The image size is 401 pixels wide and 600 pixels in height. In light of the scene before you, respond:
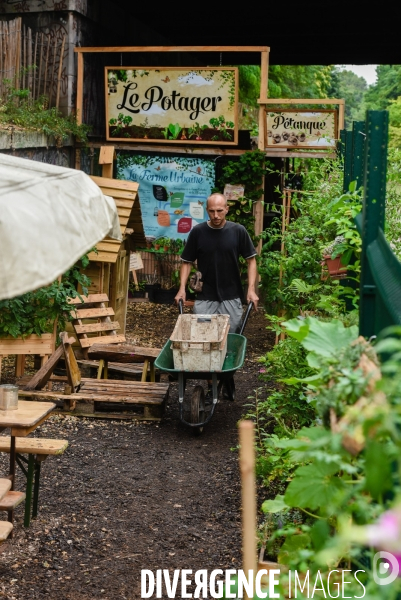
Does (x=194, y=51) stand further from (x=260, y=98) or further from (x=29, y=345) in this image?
(x=29, y=345)

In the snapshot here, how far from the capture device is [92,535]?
5.66 m

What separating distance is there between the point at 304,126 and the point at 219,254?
5.23 m

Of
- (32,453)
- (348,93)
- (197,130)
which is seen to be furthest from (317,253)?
(348,93)

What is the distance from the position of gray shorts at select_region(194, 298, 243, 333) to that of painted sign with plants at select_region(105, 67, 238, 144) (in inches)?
215

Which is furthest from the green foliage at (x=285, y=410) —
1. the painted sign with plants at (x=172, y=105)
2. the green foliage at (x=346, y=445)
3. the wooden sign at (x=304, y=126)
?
the painted sign with plants at (x=172, y=105)

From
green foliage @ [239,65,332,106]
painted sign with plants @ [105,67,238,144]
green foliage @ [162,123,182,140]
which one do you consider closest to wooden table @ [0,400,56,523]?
painted sign with plants @ [105,67,238,144]

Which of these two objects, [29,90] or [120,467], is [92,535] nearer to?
[120,467]

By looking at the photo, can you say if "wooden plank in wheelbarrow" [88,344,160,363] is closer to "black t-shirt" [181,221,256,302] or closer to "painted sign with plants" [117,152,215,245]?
"black t-shirt" [181,221,256,302]

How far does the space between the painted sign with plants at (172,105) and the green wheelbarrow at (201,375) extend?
606 cm

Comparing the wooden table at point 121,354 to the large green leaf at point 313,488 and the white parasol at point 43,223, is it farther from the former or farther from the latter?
the large green leaf at point 313,488

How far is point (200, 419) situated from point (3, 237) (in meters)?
5.67

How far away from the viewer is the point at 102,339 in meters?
10.2

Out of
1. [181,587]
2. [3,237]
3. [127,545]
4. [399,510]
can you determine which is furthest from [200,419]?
[399,510]

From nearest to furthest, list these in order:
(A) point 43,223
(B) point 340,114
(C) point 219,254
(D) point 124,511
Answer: (A) point 43,223, (D) point 124,511, (C) point 219,254, (B) point 340,114
